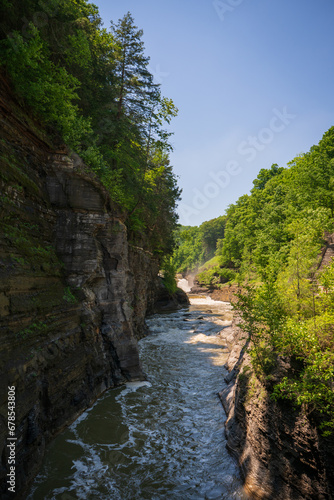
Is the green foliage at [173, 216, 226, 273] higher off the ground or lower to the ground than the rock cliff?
higher

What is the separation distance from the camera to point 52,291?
30.7 feet

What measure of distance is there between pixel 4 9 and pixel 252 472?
17158 mm

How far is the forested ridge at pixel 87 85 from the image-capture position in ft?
29.8

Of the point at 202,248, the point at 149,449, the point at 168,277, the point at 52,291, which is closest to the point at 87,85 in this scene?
the point at 52,291

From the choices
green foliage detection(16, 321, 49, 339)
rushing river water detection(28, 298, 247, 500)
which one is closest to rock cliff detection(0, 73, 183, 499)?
green foliage detection(16, 321, 49, 339)

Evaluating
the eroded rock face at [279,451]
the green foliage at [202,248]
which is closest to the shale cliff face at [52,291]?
the eroded rock face at [279,451]

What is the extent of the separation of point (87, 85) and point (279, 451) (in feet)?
66.4

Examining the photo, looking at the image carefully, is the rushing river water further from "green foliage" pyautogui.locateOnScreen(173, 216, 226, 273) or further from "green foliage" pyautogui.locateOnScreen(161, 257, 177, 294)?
"green foliage" pyautogui.locateOnScreen(173, 216, 226, 273)

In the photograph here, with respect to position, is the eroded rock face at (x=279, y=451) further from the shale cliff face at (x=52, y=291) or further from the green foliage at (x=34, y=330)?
the green foliage at (x=34, y=330)

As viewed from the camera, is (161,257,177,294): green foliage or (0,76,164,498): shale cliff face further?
(161,257,177,294): green foliage

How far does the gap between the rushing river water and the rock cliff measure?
75 centimetres

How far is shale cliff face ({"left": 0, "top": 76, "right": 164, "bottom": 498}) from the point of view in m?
6.85

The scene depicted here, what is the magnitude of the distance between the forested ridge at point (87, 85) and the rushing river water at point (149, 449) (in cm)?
1059

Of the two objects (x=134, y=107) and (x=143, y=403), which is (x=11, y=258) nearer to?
(x=143, y=403)
